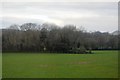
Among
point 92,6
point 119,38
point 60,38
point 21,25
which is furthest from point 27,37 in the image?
point 119,38

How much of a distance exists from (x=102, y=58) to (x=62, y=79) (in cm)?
577

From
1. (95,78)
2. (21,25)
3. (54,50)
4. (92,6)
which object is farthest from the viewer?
(54,50)

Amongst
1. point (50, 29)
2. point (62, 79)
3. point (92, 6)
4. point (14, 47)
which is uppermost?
point (92, 6)

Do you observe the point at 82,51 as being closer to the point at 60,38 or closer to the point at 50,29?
the point at 60,38

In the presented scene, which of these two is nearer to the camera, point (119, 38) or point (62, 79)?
point (62, 79)

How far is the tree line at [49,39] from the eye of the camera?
9.48m

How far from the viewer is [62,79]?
235 inches

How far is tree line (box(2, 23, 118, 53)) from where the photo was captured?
9.48m

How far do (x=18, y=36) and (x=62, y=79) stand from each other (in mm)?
4228

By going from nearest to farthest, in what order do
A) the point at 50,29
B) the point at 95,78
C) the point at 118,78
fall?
the point at 118,78 → the point at 95,78 → the point at 50,29

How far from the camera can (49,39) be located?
455 inches

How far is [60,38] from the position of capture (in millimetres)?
11695

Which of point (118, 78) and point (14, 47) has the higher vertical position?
point (14, 47)

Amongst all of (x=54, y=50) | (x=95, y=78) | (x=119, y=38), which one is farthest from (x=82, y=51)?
(x=95, y=78)
